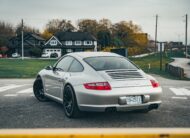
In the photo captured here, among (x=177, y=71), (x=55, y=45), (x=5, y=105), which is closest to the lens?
(x=5, y=105)

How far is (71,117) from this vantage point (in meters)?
7.74

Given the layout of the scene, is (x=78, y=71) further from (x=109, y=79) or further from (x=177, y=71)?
(x=177, y=71)

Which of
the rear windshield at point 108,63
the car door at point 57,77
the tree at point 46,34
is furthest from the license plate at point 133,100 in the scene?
the tree at point 46,34

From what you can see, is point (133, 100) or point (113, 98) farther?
point (133, 100)

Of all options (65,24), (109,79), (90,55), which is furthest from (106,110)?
(65,24)

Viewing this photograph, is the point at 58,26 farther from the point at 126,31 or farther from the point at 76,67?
the point at 76,67

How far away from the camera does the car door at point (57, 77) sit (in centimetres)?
853

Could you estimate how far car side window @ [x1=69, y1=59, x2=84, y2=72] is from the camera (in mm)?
8105

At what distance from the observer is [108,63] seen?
8188 mm

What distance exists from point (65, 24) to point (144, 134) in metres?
143

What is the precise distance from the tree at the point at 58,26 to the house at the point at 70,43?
3032 centimetres

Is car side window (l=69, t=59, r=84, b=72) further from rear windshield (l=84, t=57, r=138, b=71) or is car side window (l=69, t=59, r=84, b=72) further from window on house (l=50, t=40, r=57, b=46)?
window on house (l=50, t=40, r=57, b=46)

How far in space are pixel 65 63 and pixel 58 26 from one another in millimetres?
139435

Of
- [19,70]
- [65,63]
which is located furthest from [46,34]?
[65,63]
